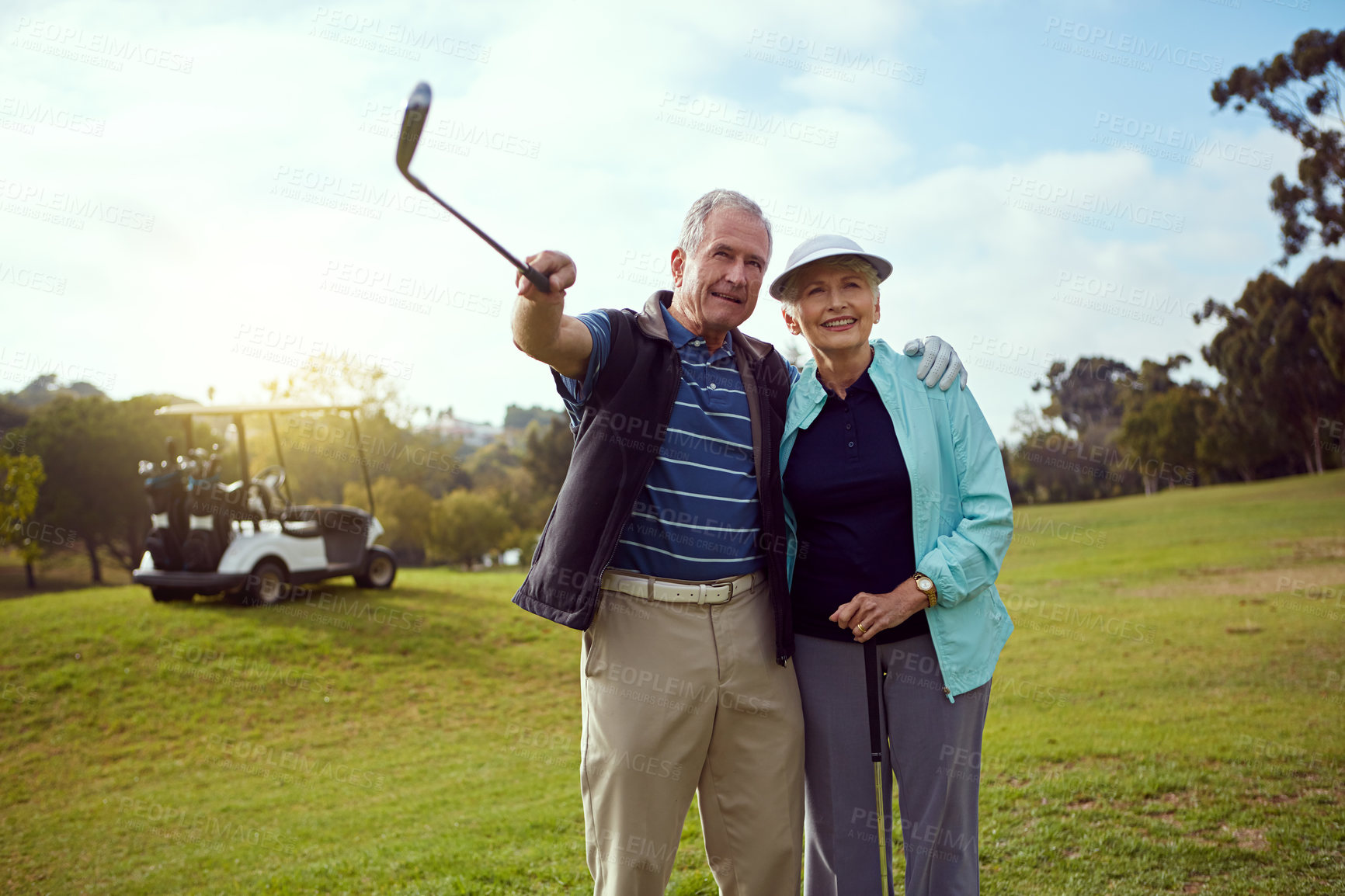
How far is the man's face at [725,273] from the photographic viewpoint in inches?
114

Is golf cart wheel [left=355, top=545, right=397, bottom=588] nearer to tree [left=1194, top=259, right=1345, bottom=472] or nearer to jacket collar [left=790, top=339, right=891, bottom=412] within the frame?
jacket collar [left=790, top=339, right=891, bottom=412]

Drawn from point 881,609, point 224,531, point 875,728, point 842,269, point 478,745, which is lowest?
point 478,745

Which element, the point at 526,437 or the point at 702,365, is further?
the point at 526,437

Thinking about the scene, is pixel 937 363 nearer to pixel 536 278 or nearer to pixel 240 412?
pixel 536 278

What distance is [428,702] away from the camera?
10.2 metres

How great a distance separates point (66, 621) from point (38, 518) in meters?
22.1

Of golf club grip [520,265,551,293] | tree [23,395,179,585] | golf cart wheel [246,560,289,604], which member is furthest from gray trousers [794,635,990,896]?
tree [23,395,179,585]

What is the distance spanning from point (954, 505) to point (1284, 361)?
43.5 m

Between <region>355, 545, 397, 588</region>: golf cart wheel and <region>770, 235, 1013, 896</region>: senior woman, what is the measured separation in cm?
1264

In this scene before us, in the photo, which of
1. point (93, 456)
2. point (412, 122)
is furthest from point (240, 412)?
point (93, 456)

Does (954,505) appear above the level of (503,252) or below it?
below

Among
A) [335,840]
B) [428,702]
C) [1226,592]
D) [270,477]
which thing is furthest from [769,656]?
[1226,592]

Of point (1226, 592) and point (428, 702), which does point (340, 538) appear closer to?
point (428, 702)

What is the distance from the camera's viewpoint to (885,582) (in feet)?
8.99
